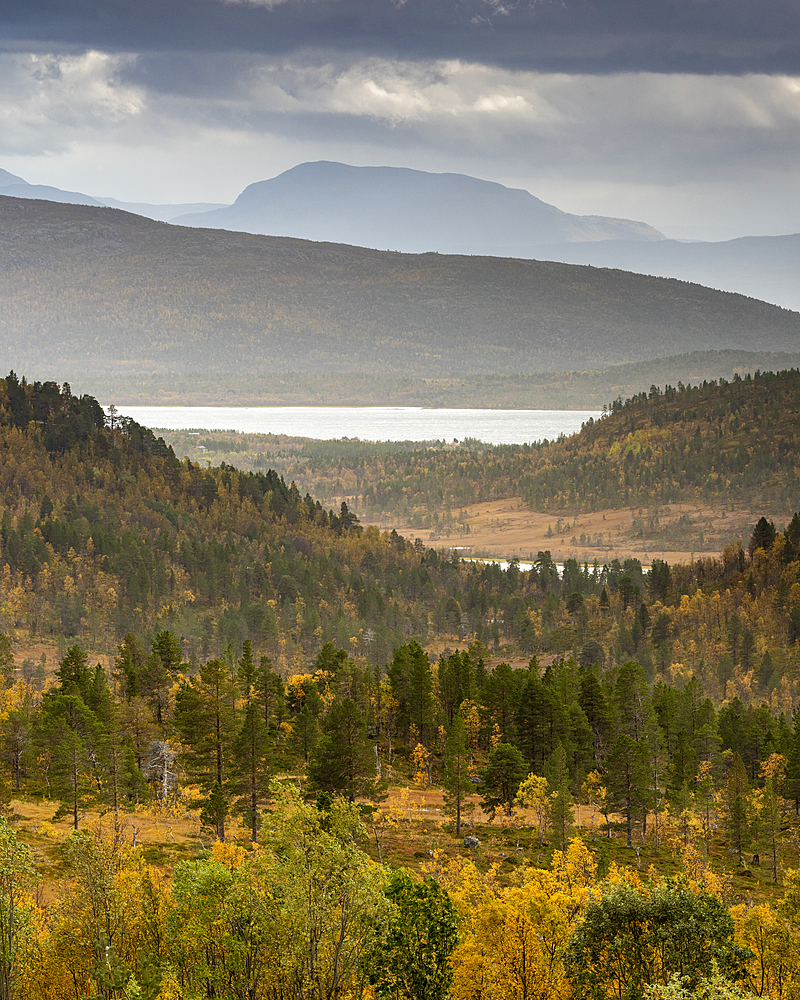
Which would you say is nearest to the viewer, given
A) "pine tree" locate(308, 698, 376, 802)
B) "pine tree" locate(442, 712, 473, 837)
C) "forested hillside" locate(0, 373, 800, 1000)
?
"forested hillside" locate(0, 373, 800, 1000)

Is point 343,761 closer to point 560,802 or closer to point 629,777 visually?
point 560,802

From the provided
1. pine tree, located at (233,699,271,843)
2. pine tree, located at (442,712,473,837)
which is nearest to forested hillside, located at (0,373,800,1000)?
pine tree, located at (233,699,271,843)

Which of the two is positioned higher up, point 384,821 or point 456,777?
point 456,777

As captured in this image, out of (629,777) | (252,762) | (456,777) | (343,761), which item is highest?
(252,762)

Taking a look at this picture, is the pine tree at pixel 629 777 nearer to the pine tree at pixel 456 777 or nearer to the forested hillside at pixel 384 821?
the forested hillside at pixel 384 821

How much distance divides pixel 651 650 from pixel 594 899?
471ft

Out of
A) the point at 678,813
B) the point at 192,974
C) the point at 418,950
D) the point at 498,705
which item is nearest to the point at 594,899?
the point at 418,950

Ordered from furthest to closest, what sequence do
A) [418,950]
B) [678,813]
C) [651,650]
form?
[651,650], [678,813], [418,950]

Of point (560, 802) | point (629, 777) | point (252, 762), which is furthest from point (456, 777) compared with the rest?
point (252, 762)

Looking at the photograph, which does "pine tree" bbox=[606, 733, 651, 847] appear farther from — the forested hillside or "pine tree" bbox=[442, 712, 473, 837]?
"pine tree" bbox=[442, 712, 473, 837]

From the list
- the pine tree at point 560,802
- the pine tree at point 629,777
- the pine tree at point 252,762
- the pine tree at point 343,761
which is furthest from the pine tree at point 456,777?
A: the pine tree at point 252,762

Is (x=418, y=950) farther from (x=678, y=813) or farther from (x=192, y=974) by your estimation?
(x=678, y=813)

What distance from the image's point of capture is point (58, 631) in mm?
187000

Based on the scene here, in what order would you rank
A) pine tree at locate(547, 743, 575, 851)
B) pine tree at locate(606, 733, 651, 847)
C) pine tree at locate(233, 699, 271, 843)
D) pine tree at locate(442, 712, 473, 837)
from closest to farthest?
pine tree at locate(233, 699, 271, 843)
pine tree at locate(547, 743, 575, 851)
pine tree at locate(442, 712, 473, 837)
pine tree at locate(606, 733, 651, 847)
